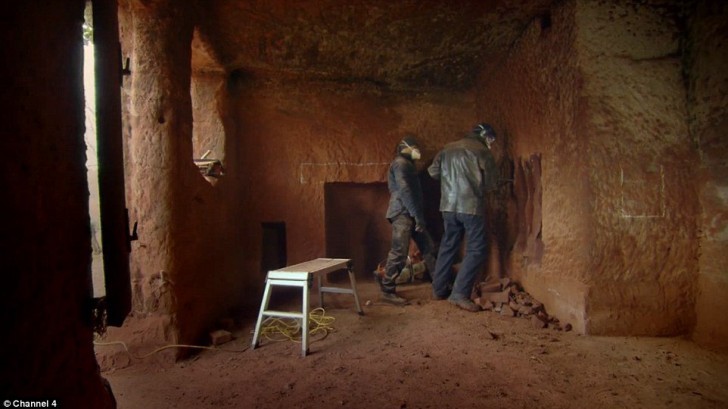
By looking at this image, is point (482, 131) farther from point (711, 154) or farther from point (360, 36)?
point (711, 154)

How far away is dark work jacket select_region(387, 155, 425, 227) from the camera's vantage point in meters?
4.27

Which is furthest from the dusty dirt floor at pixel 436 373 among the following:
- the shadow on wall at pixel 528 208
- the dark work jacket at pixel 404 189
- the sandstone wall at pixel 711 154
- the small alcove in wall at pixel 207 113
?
the small alcove in wall at pixel 207 113

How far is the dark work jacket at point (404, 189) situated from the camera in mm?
4273

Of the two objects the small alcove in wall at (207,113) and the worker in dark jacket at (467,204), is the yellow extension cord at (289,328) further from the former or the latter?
the small alcove in wall at (207,113)

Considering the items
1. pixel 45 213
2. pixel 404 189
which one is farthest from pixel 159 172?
pixel 404 189

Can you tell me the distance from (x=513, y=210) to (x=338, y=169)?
2.07 meters

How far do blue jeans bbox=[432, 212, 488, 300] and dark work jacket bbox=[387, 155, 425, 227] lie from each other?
0.35m

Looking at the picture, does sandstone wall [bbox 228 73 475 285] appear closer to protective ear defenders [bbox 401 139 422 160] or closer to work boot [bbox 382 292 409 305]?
protective ear defenders [bbox 401 139 422 160]

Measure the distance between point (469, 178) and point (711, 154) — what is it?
185 cm

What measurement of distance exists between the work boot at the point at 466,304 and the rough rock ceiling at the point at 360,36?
2.58 metres

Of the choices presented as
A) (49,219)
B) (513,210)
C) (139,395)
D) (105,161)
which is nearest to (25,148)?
(49,219)

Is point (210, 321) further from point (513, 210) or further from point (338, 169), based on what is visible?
point (513, 210)

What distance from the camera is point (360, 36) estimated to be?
380 centimetres

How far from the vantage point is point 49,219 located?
1.04 m
